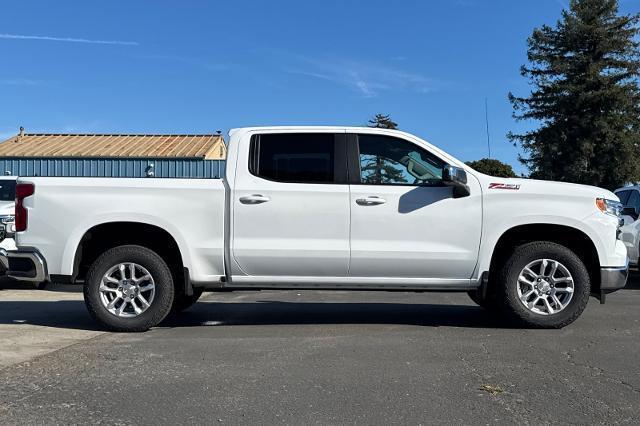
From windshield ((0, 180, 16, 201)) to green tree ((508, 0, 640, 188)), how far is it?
3790 cm

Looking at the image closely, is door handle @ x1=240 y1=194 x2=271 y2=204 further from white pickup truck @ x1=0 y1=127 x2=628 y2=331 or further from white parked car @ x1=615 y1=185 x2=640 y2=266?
white parked car @ x1=615 y1=185 x2=640 y2=266

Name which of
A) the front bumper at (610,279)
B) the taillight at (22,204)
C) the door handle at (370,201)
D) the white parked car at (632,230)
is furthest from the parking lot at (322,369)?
the white parked car at (632,230)

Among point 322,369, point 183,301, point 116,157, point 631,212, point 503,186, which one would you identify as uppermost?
point 116,157

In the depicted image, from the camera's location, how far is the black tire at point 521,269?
6367mm

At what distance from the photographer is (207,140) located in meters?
31.2

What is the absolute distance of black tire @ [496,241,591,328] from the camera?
251 inches

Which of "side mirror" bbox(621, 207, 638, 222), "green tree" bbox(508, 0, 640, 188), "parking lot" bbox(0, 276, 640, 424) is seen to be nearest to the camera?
"parking lot" bbox(0, 276, 640, 424)

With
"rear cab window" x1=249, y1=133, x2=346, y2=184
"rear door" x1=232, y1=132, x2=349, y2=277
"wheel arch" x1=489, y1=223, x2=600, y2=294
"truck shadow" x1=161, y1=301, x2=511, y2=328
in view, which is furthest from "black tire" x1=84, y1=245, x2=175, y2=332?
→ "wheel arch" x1=489, y1=223, x2=600, y2=294

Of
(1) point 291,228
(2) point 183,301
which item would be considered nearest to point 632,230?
(1) point 291,228

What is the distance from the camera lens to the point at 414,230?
638 centimetres

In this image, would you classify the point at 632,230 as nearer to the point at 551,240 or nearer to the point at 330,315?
the point at 551,240

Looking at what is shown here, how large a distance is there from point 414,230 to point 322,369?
2027mm

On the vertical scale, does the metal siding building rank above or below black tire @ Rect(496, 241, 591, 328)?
above

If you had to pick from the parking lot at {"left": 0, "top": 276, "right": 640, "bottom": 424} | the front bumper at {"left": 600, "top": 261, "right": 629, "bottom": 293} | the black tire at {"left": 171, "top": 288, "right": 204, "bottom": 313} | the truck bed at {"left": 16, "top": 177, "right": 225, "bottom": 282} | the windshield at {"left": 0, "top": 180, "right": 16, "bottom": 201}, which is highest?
the windshield at {"left": 0, "top": 180, "right": 16, "bottom": 201}
